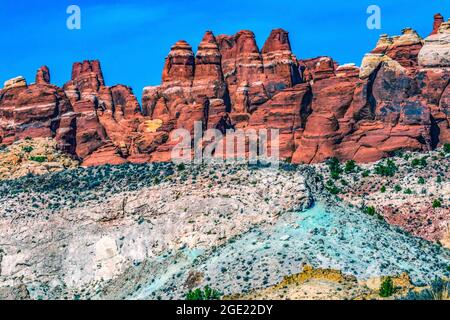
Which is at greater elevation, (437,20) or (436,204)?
(437,20)

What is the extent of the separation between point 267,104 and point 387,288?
7009 cm

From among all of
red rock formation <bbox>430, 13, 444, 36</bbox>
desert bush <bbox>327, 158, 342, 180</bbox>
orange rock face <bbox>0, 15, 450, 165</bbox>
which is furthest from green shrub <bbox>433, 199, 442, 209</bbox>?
red rock formation <bbox>430, 13, 444, 36</bbox>

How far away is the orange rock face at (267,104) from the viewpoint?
137 m

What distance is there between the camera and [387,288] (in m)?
81.6

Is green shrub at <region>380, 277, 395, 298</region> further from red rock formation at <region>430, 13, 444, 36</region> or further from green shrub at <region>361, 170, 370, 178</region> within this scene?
red rock formation at <region>430, 13, 444, 36</region>

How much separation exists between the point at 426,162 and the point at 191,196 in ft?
107

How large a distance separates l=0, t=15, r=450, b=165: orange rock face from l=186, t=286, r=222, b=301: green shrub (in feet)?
165

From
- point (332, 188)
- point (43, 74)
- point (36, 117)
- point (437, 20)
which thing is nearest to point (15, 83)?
point (36, 117)

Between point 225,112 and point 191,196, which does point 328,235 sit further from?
point 225,112

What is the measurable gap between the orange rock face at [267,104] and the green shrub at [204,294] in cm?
5032

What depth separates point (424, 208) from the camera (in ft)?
380

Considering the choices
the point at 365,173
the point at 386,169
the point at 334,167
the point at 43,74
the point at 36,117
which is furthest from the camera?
the point at 43,74

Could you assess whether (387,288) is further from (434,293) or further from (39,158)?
(39,158)
